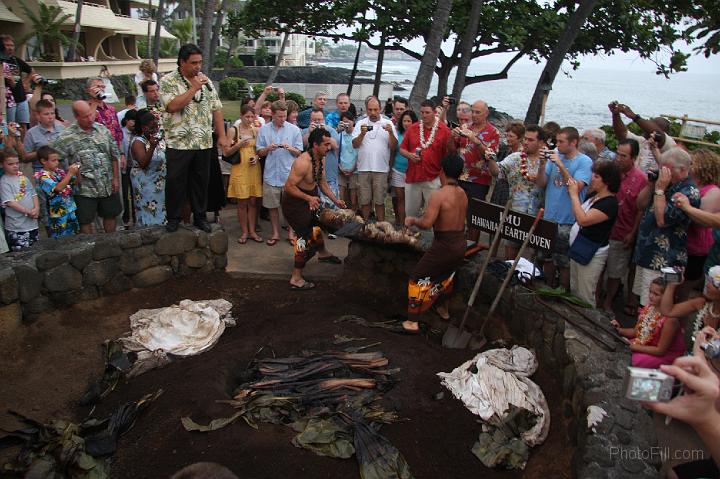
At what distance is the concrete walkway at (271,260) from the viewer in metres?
7.67

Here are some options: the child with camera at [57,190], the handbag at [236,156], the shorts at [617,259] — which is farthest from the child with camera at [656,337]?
the child with camera at [57,190]

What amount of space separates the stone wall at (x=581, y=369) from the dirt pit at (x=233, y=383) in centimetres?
23

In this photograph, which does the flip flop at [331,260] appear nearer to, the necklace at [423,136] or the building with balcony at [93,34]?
the necklace at [423,136]

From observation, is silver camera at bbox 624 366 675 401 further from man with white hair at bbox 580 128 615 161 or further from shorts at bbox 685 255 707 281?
man with white hair at bbox 580 128 615 161

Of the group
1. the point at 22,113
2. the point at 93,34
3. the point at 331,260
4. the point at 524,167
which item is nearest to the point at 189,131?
the point at 331,260

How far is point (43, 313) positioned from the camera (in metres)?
6.38

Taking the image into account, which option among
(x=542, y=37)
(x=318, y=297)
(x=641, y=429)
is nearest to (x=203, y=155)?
(x=318, y=297)

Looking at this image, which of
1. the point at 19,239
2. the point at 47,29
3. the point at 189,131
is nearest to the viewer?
the point at 19,239

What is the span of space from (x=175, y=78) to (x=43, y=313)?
294 centimetres

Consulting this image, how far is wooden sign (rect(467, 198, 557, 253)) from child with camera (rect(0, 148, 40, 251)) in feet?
16.1

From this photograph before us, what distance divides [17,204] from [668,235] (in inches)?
266

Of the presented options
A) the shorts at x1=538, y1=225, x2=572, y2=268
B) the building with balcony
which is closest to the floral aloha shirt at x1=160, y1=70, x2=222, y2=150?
the shorts at x1=538, y1=225, x2=572, y2=268

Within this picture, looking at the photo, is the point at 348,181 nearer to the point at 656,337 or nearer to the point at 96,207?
the point at 96,207

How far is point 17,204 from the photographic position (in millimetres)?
6469
